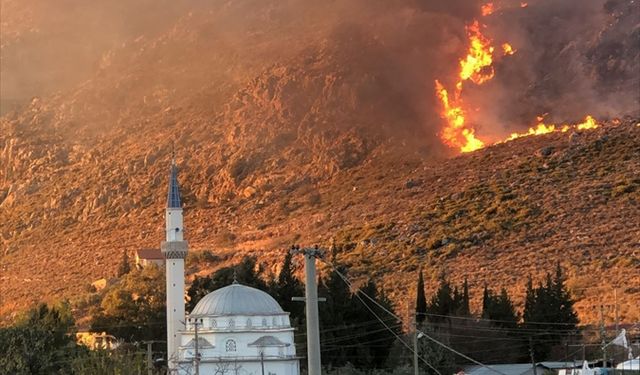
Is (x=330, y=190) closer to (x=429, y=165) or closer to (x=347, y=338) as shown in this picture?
(x=429, y=165)

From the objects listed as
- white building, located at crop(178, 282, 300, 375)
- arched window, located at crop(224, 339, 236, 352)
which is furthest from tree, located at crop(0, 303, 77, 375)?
arched window, located at crop(224, 339, 236, 352)

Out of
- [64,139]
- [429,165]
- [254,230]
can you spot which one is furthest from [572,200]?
[64,139]

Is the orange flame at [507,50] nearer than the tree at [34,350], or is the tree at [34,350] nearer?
the tree at [34,350]

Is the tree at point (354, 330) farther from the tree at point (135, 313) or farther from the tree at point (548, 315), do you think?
the tree at point (135, 313)

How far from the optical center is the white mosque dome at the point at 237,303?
7550cm

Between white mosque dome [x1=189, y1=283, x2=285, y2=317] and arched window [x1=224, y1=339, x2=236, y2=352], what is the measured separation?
159 centimetres

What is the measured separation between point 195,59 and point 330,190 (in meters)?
46.8

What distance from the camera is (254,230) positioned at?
13525 cm

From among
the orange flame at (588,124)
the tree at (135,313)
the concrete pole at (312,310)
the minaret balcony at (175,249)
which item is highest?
the orange flame at (588,124)

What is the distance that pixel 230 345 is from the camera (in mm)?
75125

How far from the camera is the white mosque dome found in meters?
75.5

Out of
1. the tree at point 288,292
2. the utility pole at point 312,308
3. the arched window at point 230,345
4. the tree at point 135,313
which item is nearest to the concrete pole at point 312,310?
the utility pole at point 312,308

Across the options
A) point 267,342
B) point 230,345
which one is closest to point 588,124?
point 267,342

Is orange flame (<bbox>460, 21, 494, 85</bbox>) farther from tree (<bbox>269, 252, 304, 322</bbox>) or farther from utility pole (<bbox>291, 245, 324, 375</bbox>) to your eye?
utility pole (<bbox>291, 245, 324, 375</bbox>)
